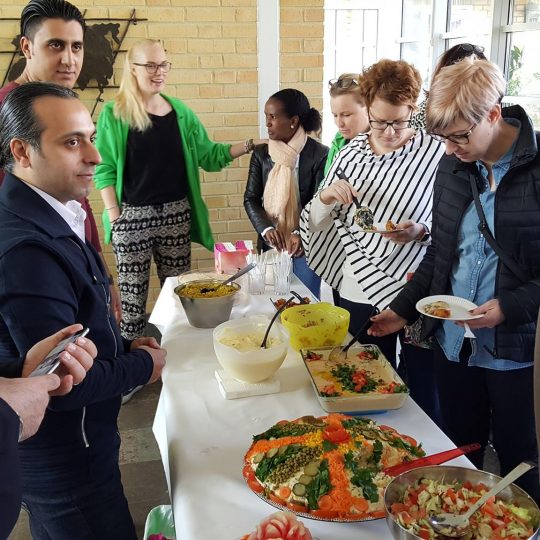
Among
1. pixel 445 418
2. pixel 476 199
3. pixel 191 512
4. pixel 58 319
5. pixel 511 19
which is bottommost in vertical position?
pixel 445 418

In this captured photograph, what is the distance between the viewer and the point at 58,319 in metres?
1.15

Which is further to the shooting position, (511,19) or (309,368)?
(511,19)

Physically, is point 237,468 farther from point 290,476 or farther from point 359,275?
point 359,275

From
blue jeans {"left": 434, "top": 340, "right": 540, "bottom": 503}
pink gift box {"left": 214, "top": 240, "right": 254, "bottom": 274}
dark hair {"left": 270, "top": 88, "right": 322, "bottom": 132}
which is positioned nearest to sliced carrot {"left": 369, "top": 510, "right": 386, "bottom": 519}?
blue jeans {"left": 434, "top": 340, "right": 540, "bottom": 503}

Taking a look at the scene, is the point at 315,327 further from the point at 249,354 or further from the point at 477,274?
the point at 477,274

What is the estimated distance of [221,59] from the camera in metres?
3.73

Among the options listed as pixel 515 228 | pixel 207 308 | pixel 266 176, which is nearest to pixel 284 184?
pixel 266 176

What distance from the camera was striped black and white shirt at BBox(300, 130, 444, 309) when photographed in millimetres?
2088

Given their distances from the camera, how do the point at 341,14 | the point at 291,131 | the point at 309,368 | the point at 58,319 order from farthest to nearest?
the point at 341,14
the point at 291,131
the point at 309,368
the point at 58,319

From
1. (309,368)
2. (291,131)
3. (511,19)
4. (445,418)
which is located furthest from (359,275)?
(511,19)

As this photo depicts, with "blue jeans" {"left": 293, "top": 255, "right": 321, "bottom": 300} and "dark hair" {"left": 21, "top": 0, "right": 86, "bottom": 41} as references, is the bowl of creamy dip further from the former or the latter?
"dark hair" {"left": 21, "top": 0, "right": 86, "bottom": 41}

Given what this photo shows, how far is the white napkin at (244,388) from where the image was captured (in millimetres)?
1435

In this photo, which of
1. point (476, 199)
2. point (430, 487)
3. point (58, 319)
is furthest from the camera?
point (476, 199)

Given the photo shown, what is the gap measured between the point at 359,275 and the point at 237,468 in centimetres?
115
